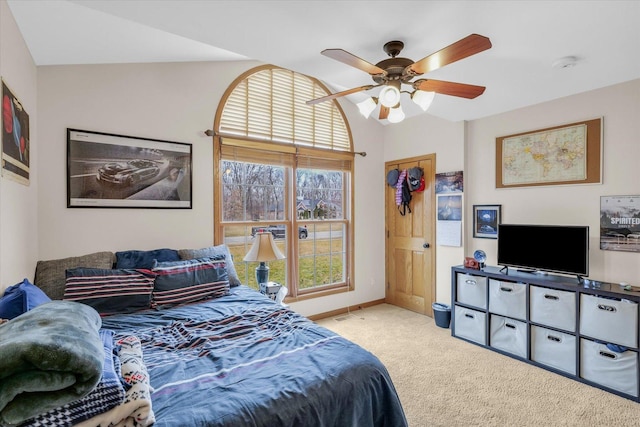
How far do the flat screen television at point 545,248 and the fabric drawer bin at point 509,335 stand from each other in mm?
532

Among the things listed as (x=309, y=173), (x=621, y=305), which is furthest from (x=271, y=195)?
(x=621, y=305)

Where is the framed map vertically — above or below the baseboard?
above

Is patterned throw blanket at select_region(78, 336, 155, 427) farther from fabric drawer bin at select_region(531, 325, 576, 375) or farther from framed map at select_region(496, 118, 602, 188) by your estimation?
framed map at select_region(496, 118, 602, 188)

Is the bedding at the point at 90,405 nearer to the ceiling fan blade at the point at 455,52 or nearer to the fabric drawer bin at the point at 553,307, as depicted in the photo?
the ceiling fan blade at the point at 455,52

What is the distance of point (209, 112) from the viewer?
334 centimetres

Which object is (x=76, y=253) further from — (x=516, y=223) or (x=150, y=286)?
(x=516, y=223)

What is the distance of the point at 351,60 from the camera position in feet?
6.00

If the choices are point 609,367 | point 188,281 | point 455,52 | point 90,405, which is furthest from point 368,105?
point 609,367

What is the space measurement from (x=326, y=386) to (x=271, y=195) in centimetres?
269

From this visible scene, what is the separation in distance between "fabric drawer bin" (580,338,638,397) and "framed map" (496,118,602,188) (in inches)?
55.1

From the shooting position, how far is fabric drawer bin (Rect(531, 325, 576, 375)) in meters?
2.69

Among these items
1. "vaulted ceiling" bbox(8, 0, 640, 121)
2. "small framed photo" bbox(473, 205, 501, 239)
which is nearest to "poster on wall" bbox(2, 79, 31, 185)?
"vaulted ceiling" bbox(8, 0, 640, 121)

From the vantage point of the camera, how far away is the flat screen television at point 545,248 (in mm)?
2764

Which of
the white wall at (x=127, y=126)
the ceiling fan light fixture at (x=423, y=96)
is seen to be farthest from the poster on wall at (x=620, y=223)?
the white wall at (x=127, y=126)
